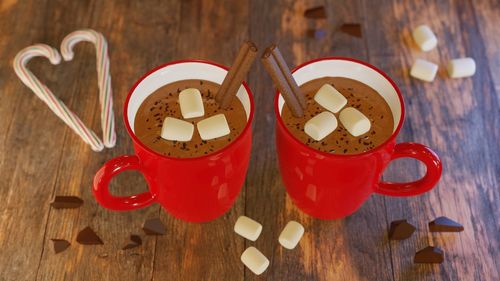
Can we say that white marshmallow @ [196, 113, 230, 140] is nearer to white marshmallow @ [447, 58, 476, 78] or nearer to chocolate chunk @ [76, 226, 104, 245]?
chocolate chunk @ [76, 226, 104, 245]

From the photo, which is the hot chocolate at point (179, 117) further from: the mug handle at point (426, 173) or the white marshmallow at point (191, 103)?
the mug handle at point (426, 173)

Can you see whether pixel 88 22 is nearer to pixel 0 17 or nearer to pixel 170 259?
pixel 0 17

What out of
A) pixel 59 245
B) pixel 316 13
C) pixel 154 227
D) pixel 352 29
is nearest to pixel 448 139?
pixel 352 29

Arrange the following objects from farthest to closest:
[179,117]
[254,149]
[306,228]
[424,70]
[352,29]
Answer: [352,29] < [424,70] < [254,149] < [306,228] < [179,117]

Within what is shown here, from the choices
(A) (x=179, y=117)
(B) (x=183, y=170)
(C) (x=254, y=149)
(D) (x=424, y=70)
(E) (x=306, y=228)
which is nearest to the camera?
(B) (x=183, y=170)

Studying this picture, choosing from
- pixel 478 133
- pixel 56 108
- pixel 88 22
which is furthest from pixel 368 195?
pixel 88 22

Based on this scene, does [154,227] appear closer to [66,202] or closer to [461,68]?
[66,202]

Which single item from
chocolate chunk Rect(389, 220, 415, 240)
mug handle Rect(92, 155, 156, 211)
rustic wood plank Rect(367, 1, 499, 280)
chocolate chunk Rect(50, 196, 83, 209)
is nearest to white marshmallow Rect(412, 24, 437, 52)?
rustic wood plank Rect(367, 1, 499, 280)

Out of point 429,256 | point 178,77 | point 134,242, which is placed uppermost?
point 178,77
